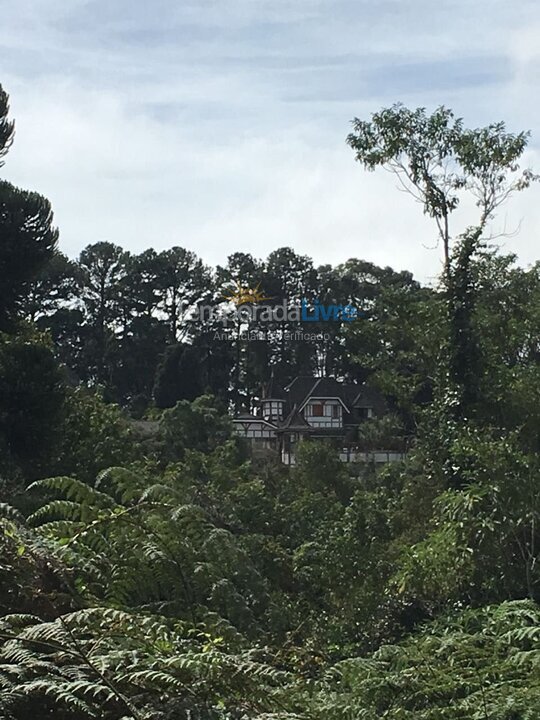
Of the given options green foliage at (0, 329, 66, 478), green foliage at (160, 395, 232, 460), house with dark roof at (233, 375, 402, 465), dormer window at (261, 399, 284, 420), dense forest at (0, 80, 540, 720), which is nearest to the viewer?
dense forest at (0, 80, 540, 720)

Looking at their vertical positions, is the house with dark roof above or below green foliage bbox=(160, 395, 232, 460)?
above

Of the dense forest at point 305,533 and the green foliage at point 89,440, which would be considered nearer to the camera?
the dense forest at point 305,533

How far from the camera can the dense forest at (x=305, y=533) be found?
3166mm

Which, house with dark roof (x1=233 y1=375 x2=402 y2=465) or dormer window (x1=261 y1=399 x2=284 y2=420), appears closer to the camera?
house with dark roof (x1=233 y1=375 x2=402 y2=465)

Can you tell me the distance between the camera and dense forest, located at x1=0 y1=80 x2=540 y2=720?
317cm

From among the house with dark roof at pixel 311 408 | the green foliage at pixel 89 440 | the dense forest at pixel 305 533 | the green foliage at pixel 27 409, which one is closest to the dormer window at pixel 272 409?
the house with dark roof at pixel 311 408

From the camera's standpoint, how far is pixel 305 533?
568 inches

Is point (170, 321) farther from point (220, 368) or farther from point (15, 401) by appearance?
point (15, 401)

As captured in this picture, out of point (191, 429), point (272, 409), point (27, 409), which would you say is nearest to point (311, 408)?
point (272, 409)

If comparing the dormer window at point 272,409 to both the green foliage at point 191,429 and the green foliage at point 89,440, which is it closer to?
the green foliage at point 191,429

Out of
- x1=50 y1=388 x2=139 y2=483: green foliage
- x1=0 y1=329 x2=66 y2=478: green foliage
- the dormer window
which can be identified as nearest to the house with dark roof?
the dormer window

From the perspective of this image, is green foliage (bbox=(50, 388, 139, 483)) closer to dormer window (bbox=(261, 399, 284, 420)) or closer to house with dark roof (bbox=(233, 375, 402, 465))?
house with dark roof (bbox=(233, 375, 402, 465))

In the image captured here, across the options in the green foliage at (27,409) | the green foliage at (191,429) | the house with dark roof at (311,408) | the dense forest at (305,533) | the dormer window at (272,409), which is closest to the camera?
the dense forest at (305,533)

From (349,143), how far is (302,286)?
134 feet
